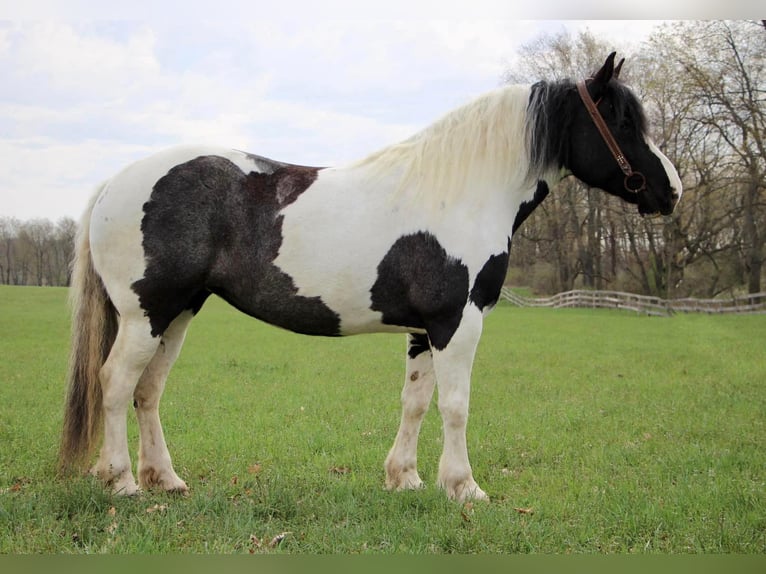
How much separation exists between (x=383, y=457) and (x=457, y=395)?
135 cm

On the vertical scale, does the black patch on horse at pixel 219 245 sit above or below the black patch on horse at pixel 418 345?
above

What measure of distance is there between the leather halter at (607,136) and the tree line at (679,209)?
1.08ft

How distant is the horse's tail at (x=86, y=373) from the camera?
12.4 feet

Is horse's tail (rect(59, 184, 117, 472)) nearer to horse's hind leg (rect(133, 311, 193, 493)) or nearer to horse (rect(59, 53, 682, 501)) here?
horse (rect(59, 53, 682, 501))

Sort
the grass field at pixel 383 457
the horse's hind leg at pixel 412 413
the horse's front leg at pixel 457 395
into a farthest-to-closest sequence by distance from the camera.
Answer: the horse's hind leg at pixel 412 413
the horse's front leg at pixel 457 395
the grass field at pixel 383 457

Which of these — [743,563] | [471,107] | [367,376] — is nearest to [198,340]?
[367,376]

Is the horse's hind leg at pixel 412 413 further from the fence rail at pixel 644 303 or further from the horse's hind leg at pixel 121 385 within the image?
the fence rail at pixel 644 303

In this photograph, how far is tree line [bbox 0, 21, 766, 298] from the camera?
721 cm

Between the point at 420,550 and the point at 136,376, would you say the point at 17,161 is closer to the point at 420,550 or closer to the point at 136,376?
the point at 136,376

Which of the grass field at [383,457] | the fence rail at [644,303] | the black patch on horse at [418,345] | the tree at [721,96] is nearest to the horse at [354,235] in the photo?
the black patch on horse at [418,345]

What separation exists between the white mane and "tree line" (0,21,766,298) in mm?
590

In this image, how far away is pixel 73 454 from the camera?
377cm

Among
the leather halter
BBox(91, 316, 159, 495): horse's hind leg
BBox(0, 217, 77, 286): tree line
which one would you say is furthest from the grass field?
the leather halter

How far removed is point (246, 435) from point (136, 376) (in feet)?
5.92
